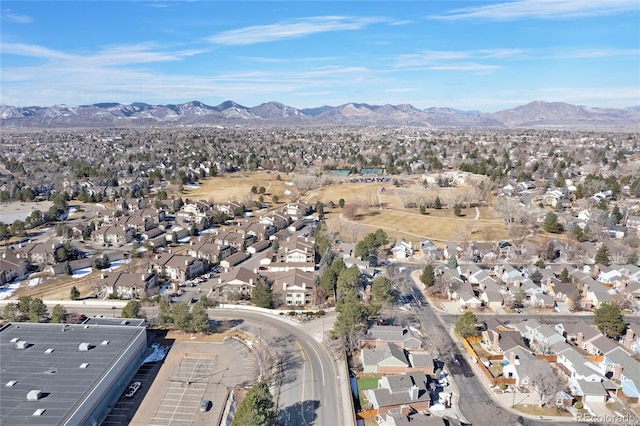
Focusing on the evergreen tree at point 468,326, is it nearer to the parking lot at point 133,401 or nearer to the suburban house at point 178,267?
the parking lot at point 133,401

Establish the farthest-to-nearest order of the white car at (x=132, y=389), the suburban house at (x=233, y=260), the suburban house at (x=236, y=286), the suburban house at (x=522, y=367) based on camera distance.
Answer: the suburban house at (x=233, y=260) → the suburban house at (x=236, y=286) → the suburban house at (x=522, y=367) → the white car at (x=132, y=389)

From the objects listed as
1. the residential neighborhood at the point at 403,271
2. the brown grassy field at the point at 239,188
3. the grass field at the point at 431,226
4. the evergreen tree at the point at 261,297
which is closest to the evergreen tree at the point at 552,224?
the residential neighborhood at the point at 403,271

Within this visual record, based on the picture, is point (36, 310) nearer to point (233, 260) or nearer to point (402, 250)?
point (233, 260)

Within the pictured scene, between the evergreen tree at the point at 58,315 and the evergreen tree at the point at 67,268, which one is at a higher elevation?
the evergreen tree at the point at 58,315

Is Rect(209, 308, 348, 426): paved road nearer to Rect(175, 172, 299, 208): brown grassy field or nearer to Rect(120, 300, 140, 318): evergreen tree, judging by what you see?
Rect(120, 300, 140, 318): evergreen tree

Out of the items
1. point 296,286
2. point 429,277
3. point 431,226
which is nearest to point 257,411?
point 296,286

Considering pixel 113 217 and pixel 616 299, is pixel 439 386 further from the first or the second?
pixel 113 217

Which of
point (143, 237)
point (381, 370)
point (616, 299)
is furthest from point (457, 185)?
point (381, 370)
